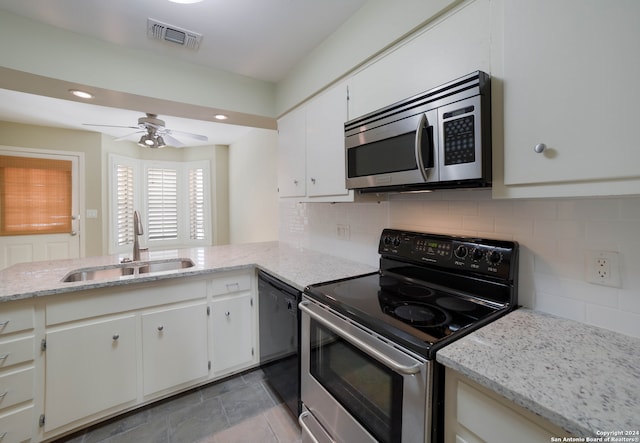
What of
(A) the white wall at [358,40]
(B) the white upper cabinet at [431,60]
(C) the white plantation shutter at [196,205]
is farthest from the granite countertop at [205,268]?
(C) the white plantation shutter at [196,205]

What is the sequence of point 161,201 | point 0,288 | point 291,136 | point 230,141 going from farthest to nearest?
point 161,201, point 230,141, point 291,136, point 0,288

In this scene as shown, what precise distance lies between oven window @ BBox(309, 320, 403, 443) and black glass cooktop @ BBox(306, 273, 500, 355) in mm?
143

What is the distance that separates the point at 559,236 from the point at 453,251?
0.39 metres

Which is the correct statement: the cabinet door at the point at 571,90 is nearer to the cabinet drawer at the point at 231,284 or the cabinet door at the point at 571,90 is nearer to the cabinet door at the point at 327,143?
the cabinet door at the point at 327,143

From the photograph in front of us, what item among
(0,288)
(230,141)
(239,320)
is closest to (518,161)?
(239,320)

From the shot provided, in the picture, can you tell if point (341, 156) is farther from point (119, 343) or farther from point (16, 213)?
point (16, 213)

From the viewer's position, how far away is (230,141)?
4668 millimetres

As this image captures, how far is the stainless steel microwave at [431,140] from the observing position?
0.94 meters

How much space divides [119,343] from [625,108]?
2.38 m

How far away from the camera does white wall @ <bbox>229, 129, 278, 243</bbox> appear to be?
338 centimetres

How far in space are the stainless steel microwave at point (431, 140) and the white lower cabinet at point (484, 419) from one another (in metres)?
0.65

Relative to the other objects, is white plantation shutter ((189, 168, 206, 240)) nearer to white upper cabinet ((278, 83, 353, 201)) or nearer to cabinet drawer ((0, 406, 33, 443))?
white upper cabinet ((278, 83, 353, 201))

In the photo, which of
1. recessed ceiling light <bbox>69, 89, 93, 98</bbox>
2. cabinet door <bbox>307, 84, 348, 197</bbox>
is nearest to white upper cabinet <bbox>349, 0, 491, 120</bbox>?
cabinet door <bbox>307, 84, 348, 197</bbox>

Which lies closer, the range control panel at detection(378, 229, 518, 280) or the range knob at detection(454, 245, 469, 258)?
the range control panel at detection(378, 229, 518, 280)
